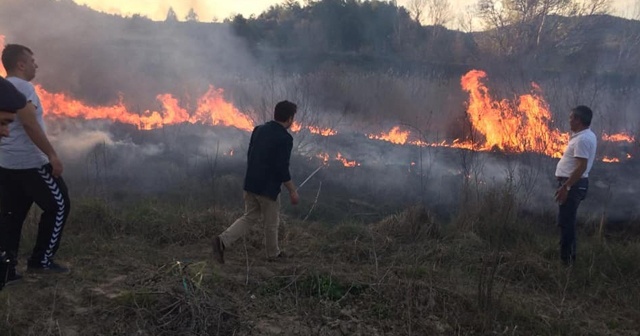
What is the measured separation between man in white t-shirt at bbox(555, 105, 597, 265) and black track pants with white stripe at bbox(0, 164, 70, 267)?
5386 mm

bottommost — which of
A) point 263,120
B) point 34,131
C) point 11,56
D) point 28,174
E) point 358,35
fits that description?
point 263,120

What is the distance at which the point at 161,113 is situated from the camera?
51.8ft

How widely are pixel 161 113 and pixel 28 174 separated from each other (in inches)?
475

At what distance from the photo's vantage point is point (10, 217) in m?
4.33

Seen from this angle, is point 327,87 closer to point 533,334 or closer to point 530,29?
point 533,334

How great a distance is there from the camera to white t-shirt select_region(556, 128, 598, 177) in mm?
5578

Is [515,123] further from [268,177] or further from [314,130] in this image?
[268,177]

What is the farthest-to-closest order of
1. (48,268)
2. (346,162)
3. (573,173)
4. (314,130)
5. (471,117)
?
(314,130) → (471,117) → (346,162) → (573,173) → (48,268)

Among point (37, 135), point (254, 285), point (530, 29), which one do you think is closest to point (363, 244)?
point (254, 285)

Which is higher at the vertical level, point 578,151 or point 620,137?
point 578,151

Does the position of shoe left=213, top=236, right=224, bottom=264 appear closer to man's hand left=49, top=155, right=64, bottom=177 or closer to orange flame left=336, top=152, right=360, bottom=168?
man's hand left=49, top=155, right=64, bottom=177

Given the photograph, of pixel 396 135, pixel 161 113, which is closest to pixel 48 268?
pixel 161 113

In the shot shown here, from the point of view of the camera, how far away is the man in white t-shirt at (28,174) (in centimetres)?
409

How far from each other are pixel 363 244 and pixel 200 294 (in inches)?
108
